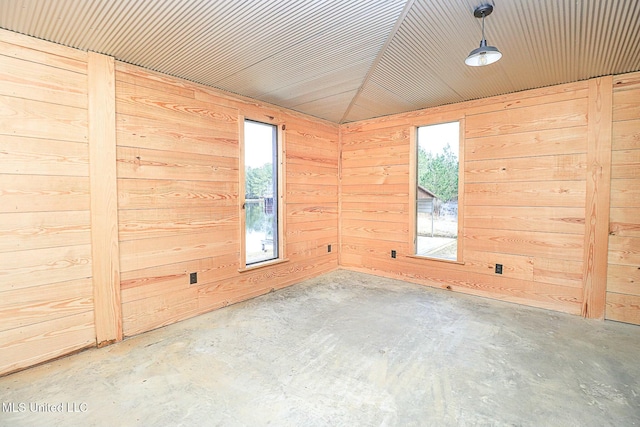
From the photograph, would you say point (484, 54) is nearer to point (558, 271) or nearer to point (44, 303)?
point (558, 271)

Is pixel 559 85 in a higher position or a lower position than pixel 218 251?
higher

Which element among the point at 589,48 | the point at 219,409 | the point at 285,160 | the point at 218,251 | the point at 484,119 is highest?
the point at 589,48

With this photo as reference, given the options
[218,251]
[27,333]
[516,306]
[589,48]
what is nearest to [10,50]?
[27,333]

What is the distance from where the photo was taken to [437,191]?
153 inches

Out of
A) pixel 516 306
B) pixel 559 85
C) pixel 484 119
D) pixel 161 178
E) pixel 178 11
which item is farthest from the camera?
pixel 484 119

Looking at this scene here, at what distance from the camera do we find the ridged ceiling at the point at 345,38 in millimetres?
1787

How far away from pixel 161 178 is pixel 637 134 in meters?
4.15

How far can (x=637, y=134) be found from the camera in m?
2.69

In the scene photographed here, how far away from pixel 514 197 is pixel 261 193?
2763 mm

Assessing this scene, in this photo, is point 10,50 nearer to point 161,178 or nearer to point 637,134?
point 161,178

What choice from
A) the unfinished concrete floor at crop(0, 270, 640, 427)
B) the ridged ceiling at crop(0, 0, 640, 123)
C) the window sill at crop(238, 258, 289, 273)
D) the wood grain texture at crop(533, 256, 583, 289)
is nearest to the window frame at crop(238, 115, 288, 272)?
the window sill at crop(238, 258, 289, 273)

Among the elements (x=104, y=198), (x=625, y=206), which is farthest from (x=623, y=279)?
(x=104, y=198)

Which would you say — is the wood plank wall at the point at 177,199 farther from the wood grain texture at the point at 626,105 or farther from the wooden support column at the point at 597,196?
the wood grain texture at the point at 626,105

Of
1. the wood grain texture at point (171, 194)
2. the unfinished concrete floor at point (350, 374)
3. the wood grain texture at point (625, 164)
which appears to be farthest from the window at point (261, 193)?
the wood grain texture at point (625, 164)
